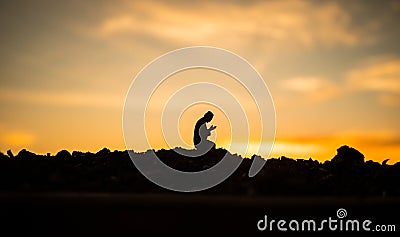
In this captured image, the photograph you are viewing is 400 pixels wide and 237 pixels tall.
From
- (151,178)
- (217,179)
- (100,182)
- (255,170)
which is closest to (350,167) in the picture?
(255,170)

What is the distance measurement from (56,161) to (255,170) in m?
8.58

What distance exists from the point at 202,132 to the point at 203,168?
8.28 feet

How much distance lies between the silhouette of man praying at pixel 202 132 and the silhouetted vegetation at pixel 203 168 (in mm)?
475

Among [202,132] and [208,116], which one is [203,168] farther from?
[208,116]

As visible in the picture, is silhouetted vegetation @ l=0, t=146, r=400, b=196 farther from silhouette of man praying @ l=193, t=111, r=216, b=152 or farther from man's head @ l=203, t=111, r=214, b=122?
man's head @ l=203, t=111, r=214, b=122

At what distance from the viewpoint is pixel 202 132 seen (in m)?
22.1

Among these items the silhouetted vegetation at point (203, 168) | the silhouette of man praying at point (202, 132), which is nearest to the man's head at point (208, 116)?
the silhouette of man praying at point (202, 132)

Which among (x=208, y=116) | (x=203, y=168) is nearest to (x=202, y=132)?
(x=208, y=116)

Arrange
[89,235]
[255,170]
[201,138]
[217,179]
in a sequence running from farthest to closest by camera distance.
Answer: [201,138] < [255,170] < [217,179] < [89,235]

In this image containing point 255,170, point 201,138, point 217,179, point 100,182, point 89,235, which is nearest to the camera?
point 89,235

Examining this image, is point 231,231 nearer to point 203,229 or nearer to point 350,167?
point 203,229

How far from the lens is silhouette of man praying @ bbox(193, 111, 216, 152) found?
72.6ft

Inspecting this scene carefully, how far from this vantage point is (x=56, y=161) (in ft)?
68.9

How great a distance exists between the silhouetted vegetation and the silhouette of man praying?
48 cm
